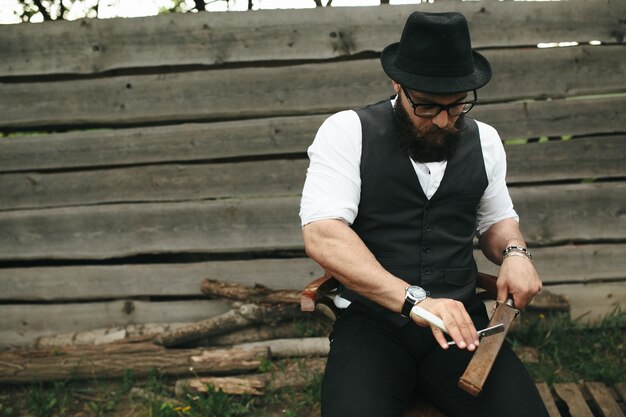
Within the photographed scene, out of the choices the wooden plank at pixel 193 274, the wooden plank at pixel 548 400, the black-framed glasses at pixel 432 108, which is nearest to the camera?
the black-framed glasses at pixel 432 108

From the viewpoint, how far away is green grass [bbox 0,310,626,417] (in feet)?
10.8

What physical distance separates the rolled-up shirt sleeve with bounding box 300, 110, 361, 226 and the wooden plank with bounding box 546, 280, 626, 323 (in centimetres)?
219

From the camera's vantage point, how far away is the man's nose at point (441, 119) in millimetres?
2172

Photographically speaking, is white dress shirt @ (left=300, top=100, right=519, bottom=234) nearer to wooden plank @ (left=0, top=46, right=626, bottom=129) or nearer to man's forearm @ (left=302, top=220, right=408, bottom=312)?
man's forearm @ (left=302, top=220, right=408, bottom=312)

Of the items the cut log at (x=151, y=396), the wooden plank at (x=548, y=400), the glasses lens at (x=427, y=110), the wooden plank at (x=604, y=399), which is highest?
the glasses lens at (x=427, y=110)

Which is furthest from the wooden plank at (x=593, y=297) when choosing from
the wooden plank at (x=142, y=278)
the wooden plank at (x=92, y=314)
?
the wooden plank at (x=92, y=314)

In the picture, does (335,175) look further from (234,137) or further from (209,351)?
(209,351)

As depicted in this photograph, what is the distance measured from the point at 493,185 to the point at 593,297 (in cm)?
187

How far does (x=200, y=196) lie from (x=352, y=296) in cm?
158

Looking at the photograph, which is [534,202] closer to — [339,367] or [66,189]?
[339,367]

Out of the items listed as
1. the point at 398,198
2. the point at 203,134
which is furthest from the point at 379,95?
the point at 398,198

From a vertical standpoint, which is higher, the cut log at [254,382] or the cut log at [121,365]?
the cut log at [121,365]

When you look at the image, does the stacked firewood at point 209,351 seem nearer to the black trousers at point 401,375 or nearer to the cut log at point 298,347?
the cut log at point 298,347

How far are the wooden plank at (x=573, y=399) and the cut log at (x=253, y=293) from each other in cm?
156
